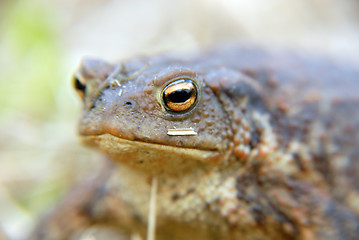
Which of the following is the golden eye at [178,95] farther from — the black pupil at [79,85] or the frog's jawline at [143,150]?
the black pupil at [79,85]

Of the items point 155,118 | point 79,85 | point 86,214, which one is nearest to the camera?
point 155,118

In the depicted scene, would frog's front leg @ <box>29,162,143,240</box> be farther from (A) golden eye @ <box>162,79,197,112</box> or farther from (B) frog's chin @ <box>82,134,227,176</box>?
(A) golden eye @ <box>162,79,197,112</box>

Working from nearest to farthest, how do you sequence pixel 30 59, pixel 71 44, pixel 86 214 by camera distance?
pixel 86 214 < pixel 30 59 < pixel 71 44

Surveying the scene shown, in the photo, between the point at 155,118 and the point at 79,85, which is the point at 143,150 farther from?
the point at 79,85

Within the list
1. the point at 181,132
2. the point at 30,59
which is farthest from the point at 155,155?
the point at 30,59

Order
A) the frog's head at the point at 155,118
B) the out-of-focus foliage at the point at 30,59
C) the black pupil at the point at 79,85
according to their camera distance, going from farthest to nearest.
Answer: the out-of-focus foliage at the point at 30,59, the black pupil at the point at 79,85, the frog's head at the point at 155,118

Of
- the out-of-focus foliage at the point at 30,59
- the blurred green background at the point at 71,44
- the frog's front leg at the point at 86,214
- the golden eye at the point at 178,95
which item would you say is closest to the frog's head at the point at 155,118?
the golden eye at the point at 178,95

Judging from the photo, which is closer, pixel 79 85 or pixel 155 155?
pixel 155 155

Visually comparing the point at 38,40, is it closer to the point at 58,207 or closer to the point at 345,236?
the point at 58,207
